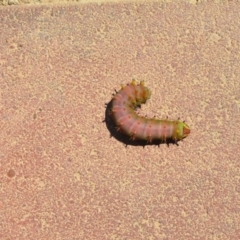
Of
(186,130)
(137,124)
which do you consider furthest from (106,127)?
(186,130)

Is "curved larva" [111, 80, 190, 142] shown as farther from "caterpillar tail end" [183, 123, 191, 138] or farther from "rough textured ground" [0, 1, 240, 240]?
"rough textured ground" [0, 1, 240, 240]

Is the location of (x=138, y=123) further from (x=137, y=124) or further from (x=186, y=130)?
(x=186, y=130)

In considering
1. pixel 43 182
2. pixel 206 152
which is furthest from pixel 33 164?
pixel 206 152

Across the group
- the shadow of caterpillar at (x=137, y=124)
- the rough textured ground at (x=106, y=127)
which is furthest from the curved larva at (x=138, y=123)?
the rough textured ground at (x=106, y=127)

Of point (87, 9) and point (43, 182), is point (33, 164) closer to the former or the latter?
point (43, 182)

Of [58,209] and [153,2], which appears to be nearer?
[58,209]

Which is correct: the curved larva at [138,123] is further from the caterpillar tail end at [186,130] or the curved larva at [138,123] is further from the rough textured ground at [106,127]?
the rough textured ground at [106,127]
